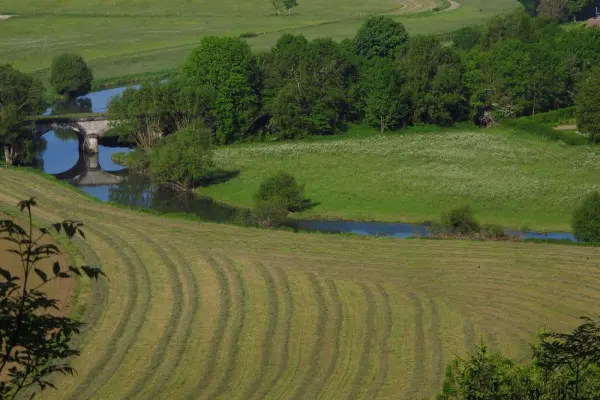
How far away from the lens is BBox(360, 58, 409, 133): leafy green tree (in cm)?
7031

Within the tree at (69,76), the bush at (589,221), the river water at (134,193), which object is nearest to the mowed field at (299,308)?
the bush at (589,221)

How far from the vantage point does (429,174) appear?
58.0 m

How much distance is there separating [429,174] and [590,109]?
1373cm

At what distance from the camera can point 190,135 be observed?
191 feet

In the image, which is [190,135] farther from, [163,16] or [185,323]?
[163,16]

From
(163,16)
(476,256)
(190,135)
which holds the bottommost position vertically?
(476,256)

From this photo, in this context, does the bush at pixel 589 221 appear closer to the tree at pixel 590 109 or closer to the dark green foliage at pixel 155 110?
the tree at pixel 590 109

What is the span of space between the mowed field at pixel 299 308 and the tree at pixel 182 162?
36.8 feet

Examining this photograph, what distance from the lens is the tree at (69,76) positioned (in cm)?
7962

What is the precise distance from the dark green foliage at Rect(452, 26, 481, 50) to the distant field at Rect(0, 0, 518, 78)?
673 inches

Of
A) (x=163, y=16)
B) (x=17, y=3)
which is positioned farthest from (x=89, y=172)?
(x=17, y=3)

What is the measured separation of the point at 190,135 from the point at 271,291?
24721 mm

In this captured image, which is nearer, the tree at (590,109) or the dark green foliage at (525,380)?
the dark green foliage at (525,380)

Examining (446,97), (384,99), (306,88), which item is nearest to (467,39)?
(446,97)
